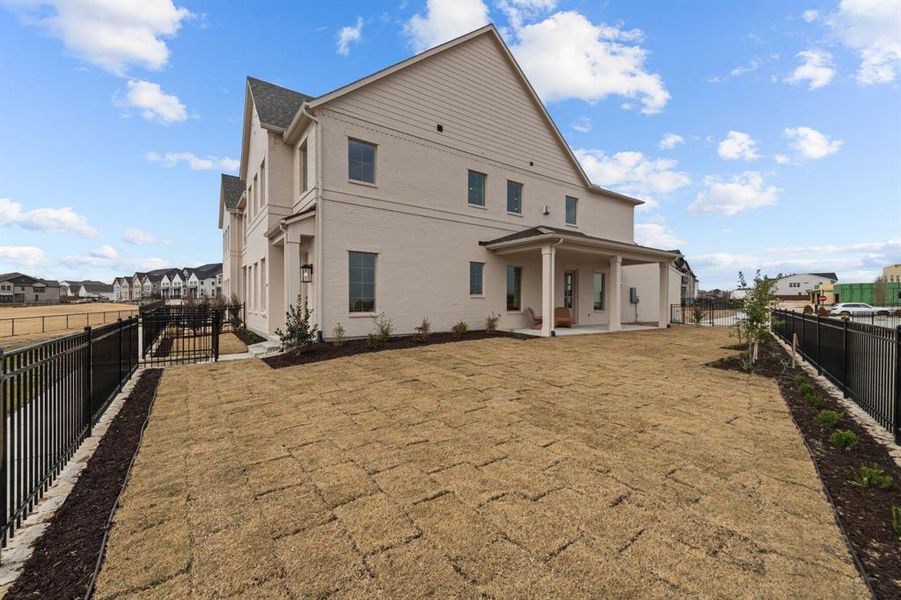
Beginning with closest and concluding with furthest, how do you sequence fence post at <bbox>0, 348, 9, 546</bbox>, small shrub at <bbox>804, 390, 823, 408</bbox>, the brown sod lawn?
the brown sod lawn < fence post at <bbox>0, 348, 9, 546</bbox> < small shrub at <bbox>804, 390, 823, 408</bbox>

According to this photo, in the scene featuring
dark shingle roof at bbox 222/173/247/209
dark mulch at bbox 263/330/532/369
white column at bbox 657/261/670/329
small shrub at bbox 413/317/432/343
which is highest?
dark shingle roof at bbox 222/173/247/209

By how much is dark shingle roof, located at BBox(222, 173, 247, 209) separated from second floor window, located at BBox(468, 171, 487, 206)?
15.9 metres

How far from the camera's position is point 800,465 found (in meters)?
3.51

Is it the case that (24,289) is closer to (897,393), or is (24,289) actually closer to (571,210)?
(571,210)

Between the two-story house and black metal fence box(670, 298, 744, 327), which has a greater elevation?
the two-story house

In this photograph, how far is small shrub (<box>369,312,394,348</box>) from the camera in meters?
10.4

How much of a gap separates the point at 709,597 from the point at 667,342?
11.0 meters

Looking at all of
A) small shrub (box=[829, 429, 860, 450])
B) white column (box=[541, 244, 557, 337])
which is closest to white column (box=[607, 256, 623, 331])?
white column (box=[541, 244, 557, 337])

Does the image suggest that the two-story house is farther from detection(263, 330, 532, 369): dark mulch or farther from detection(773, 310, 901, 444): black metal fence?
detection(773, 310, 901, 444): black metal fence

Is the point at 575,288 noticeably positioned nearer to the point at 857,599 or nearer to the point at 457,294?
the point at 457,294

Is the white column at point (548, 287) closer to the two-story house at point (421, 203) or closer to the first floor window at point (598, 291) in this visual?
the two-story house at point (421, 203)

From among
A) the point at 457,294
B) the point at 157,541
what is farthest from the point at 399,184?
the point at 157,541

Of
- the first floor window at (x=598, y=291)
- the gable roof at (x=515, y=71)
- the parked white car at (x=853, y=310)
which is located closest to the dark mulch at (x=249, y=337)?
the gable roof at (x=515, y=71)

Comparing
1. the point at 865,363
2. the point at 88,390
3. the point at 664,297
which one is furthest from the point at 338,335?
the point at 664,297
